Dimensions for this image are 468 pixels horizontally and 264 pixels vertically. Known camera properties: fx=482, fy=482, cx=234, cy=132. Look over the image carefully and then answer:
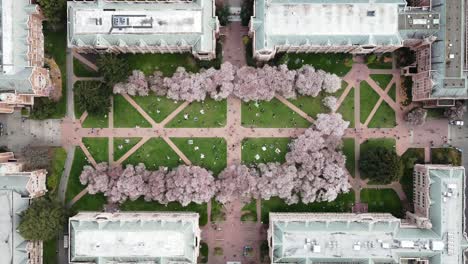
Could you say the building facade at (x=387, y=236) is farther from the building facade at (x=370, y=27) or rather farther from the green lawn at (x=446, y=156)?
the building facade at (x=370, y=27)

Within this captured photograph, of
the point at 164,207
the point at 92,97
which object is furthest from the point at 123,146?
the point at 164,207

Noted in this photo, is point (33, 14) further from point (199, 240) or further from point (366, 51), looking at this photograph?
point (366, 51)

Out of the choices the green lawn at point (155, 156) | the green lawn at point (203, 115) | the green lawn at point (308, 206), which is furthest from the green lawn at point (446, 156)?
the green lawn at point (155, 156)

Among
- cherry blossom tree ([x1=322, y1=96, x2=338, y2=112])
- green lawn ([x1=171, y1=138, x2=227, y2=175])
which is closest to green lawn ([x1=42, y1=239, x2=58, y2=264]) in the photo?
green lawn ([x1=171, y1=138, x2=227, y2=175])

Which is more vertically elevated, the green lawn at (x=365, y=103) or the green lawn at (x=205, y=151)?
the green lawn at (x=365, y=103)

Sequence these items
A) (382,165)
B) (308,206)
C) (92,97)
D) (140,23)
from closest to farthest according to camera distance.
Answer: (140,23) → (382,165) → (92,97) → (308,206)

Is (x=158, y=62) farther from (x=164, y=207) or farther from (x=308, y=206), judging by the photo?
(x=308, y=206)
